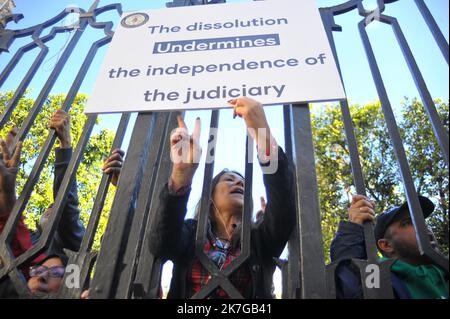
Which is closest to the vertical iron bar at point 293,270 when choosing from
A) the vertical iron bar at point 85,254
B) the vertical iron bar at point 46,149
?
the vertical iron bar at point 85,254

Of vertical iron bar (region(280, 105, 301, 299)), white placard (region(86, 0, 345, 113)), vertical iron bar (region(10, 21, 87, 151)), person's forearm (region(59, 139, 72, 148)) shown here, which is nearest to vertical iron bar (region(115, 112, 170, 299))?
white placard (region(86, 0, 345, 113))

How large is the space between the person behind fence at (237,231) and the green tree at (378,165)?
7.47 meters

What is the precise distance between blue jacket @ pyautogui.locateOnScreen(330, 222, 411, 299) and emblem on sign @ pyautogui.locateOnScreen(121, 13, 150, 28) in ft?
5.61

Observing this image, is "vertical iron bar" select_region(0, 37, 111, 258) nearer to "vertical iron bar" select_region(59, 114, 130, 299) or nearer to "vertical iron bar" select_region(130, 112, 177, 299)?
"vertical iron bar" select_region(59, 114, 130, 299)

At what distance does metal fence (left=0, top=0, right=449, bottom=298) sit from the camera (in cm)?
126

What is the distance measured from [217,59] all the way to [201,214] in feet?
2.83

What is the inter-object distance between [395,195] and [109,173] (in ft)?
28.9

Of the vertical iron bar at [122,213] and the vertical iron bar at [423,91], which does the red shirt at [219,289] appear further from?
the vertical iron bar at [423,91]

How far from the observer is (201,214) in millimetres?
1473

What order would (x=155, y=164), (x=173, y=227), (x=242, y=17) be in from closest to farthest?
(x=173, y=227)
(x=155, y=164)
(x=242, y=17)

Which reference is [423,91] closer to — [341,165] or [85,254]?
[85,254]
